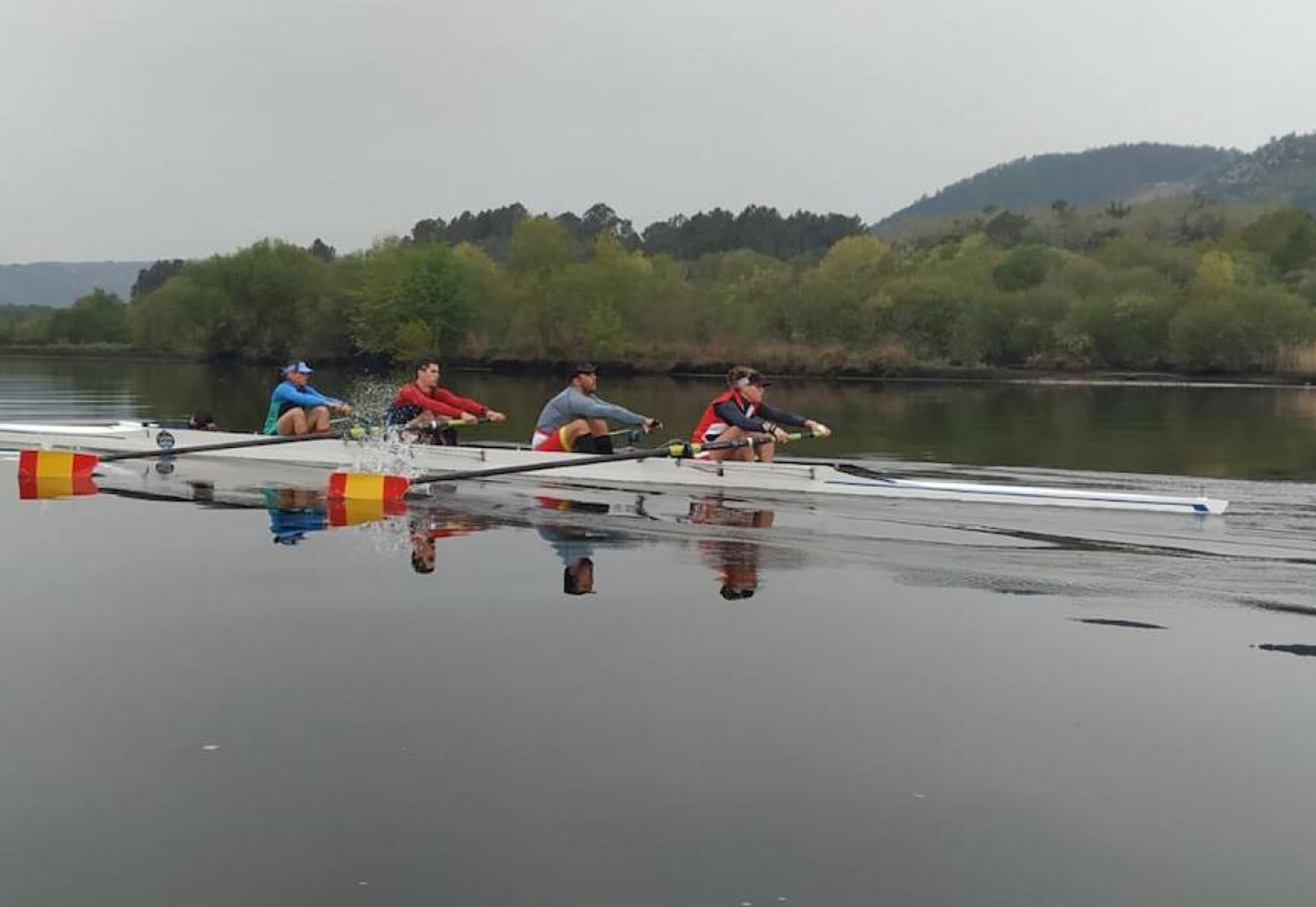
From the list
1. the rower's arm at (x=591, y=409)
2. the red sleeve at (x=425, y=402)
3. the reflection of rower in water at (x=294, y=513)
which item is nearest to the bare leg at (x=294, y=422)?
the red sleeve at (x=425, y=402)

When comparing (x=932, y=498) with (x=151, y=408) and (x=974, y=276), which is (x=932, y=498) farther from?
(x=974, y=276)

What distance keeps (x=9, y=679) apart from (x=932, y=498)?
29.6ft

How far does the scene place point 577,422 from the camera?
15.3 metres

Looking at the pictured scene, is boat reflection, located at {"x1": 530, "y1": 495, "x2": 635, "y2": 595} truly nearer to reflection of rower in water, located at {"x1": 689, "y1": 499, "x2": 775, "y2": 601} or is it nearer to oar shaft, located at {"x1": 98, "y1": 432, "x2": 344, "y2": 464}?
reflection of rower in water, located at {"x1": 689, "y1": 499, "x2": 775, "y2": 601}

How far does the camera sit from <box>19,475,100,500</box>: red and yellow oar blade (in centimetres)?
1520

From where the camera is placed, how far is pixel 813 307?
2475 inches

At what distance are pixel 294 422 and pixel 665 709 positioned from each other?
1190 cm

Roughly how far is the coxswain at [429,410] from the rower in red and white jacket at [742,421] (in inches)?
123

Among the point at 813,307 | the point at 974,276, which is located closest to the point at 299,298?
the point at 813,307

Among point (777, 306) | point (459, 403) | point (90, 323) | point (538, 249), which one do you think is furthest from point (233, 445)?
point (90, 323)

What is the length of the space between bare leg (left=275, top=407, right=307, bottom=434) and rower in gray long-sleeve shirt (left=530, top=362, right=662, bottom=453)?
12.8 ft

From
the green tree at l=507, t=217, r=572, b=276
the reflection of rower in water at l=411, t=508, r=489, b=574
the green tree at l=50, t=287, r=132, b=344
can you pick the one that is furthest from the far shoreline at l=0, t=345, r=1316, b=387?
the green tree at l=50, t=287, r=132, b=344

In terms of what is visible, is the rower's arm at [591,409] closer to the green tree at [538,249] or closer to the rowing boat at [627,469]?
the rowing boat at [627,469]

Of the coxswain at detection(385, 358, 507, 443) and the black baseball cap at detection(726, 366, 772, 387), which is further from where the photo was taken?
the coxswain at detection(385, 358, 507, 443)
